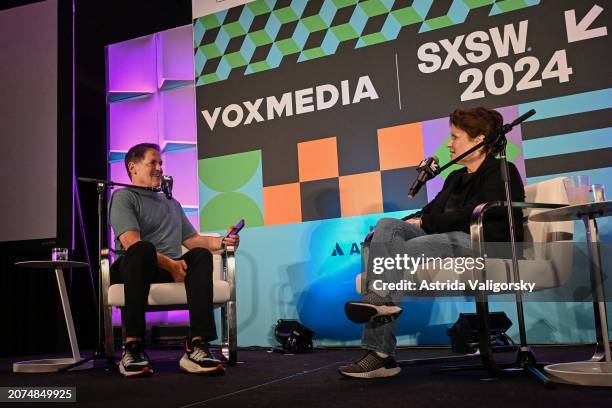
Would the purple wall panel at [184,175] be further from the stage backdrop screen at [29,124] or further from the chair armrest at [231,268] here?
the chair armrest at [231,268]

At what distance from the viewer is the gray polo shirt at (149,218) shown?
2793 millimetres

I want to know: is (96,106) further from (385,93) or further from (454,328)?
(454,328)

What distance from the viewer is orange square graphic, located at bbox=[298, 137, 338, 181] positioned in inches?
153

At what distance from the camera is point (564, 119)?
333 cm

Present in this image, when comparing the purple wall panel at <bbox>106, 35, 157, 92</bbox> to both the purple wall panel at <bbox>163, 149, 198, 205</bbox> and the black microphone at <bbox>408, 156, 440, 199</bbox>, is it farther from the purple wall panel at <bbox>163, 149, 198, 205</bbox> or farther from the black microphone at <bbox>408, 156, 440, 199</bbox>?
the black microphone at <bbox>408, 156, 440, 199</bbox>

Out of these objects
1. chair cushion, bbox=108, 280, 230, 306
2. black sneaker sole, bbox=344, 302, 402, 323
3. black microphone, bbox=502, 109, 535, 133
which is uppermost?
black microphone, bbox=502, 109, 535, 133

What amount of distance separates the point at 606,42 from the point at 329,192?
6.01 feet

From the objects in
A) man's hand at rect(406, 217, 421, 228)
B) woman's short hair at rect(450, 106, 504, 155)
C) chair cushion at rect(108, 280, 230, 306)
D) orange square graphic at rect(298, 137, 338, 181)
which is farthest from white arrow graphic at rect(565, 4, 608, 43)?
chair cushion at rect(108, 280, 230, 306)

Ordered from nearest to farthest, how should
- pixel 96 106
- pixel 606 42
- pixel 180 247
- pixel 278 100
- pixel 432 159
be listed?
1. pixel 432 159
2. pixel 180 247
3. pixel 606 42
4. pixel 278 100
5. pixel 96 106

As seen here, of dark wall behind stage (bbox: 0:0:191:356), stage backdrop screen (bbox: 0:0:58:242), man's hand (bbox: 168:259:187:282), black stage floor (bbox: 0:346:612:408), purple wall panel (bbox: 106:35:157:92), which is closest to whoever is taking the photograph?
black stage floor (bbox: 0:346:612:408)

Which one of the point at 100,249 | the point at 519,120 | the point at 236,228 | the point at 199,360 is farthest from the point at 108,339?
the point at 519,120

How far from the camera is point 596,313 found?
7.03ft

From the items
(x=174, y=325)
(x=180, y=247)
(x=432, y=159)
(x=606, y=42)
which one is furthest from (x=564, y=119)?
(x=174, y=325)

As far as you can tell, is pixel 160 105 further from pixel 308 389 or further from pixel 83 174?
pixel 308 389
